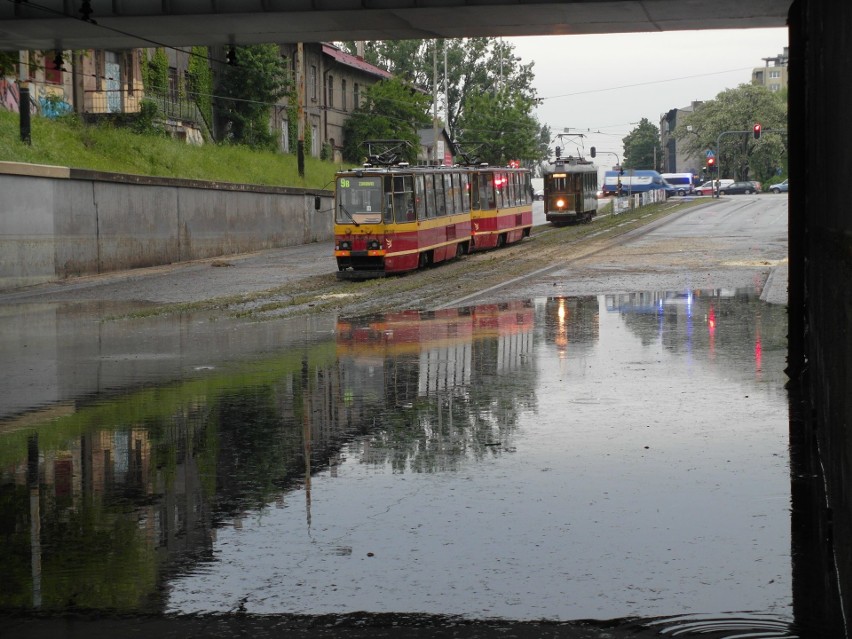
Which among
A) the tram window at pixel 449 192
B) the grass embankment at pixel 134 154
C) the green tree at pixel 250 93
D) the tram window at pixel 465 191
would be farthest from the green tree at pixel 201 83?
the tram window at pixel 449 192

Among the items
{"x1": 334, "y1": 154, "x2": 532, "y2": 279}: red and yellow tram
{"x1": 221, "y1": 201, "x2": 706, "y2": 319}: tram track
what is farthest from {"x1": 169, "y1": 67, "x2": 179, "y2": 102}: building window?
{"x1": 334, "y1": 154, "x2": 532, "y2": 279}: red and yellow tram

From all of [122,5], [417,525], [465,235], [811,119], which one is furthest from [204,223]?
[417,525]

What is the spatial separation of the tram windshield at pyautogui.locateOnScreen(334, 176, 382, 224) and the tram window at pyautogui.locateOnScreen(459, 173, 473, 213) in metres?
8.04

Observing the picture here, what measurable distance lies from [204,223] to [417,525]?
3629 centimetres

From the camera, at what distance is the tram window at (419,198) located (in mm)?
35131

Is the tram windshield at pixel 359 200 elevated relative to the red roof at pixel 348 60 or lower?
lower

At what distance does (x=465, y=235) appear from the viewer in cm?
4238

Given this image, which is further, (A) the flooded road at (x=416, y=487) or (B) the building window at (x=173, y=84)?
(B) the building window at (x=173, y=84)

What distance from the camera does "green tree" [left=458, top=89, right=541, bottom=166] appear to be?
345 ft

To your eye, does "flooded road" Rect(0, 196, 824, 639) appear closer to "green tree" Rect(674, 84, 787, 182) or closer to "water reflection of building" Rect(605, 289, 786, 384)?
"water reflection of building" Rect(605, 289, 786, 384)

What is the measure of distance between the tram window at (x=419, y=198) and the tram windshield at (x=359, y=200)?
5.18 ft

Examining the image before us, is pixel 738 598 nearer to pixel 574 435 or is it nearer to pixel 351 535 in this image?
pixel 351 535

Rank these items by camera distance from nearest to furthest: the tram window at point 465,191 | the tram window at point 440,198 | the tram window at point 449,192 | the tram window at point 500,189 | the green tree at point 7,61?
the green tree at point 7,61 → the tram window at point 440,198 → the tram window at point 449,192 → the tram window at point 465,191 → the tram window at point 500,189

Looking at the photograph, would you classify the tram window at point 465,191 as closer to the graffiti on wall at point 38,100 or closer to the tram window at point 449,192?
the tram window at point 449,192
